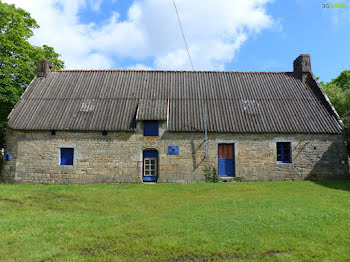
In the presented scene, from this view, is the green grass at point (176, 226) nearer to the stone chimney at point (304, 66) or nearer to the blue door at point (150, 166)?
the blue door at point (150, 166)

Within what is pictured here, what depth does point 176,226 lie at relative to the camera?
5.96 meters

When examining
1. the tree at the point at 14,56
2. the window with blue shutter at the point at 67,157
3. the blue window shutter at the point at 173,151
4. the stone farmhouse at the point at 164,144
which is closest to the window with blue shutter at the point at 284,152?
the stone farmhouse at the point at 164,144

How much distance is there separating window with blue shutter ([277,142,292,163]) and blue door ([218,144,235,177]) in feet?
9.39

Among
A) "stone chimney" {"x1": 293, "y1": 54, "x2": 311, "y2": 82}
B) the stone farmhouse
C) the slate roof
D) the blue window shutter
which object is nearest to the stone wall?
the stone farmhouse

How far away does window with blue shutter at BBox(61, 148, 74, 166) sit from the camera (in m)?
13.5

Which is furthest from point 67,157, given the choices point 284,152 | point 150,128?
point 284,152

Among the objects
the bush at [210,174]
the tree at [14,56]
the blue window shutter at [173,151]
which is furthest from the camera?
the tree at [14,56]

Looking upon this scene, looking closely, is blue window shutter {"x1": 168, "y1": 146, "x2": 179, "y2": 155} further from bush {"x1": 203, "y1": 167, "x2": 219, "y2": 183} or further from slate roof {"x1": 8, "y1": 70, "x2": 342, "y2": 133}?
bush {"x1": 203, "y1": 167, "x2": 219, "y2": 183}

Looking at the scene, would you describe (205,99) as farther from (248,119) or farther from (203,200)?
(203,200)

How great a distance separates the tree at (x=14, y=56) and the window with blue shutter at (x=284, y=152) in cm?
1815

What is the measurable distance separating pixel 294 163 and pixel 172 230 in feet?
35.1

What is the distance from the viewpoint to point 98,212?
746cm

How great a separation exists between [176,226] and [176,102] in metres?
10.2

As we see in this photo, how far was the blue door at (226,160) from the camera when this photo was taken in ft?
44.6
